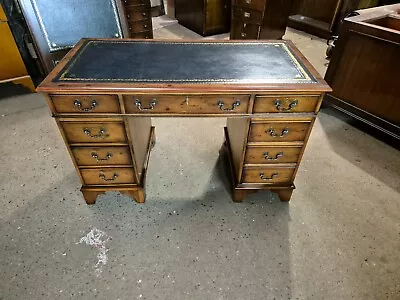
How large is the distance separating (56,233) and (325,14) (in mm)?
4932

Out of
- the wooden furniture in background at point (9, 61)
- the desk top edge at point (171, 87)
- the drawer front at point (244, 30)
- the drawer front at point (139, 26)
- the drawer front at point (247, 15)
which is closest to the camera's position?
the desk top edge at point (171, 87)

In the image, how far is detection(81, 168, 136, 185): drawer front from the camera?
5.20 ft

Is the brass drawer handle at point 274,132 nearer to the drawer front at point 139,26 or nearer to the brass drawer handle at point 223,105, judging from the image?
the brass drawer handle at point 223,105

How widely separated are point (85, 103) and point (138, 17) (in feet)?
7.98

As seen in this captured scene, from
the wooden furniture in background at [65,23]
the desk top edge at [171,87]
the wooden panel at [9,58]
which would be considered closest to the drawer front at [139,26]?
the wooden panel at [9,58]

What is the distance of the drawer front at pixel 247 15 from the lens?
3404 mm

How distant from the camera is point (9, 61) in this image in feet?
8.50

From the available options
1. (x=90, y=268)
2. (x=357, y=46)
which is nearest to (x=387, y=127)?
(x=357, y=46)

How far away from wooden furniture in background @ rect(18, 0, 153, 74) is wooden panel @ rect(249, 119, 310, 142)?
4.24 ft

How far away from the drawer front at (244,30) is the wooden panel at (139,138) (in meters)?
2.33

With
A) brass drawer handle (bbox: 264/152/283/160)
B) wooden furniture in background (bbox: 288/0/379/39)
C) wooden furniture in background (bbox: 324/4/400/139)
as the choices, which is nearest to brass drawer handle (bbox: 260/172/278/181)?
brass drawer handle (bbox: 264/152/283/160)

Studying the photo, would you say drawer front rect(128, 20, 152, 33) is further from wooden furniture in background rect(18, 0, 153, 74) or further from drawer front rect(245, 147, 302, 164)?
drawer front rect(245, 147, 302, 164)

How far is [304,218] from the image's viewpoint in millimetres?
1721

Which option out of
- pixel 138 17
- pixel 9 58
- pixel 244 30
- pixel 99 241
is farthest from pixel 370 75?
pixel 9 58
